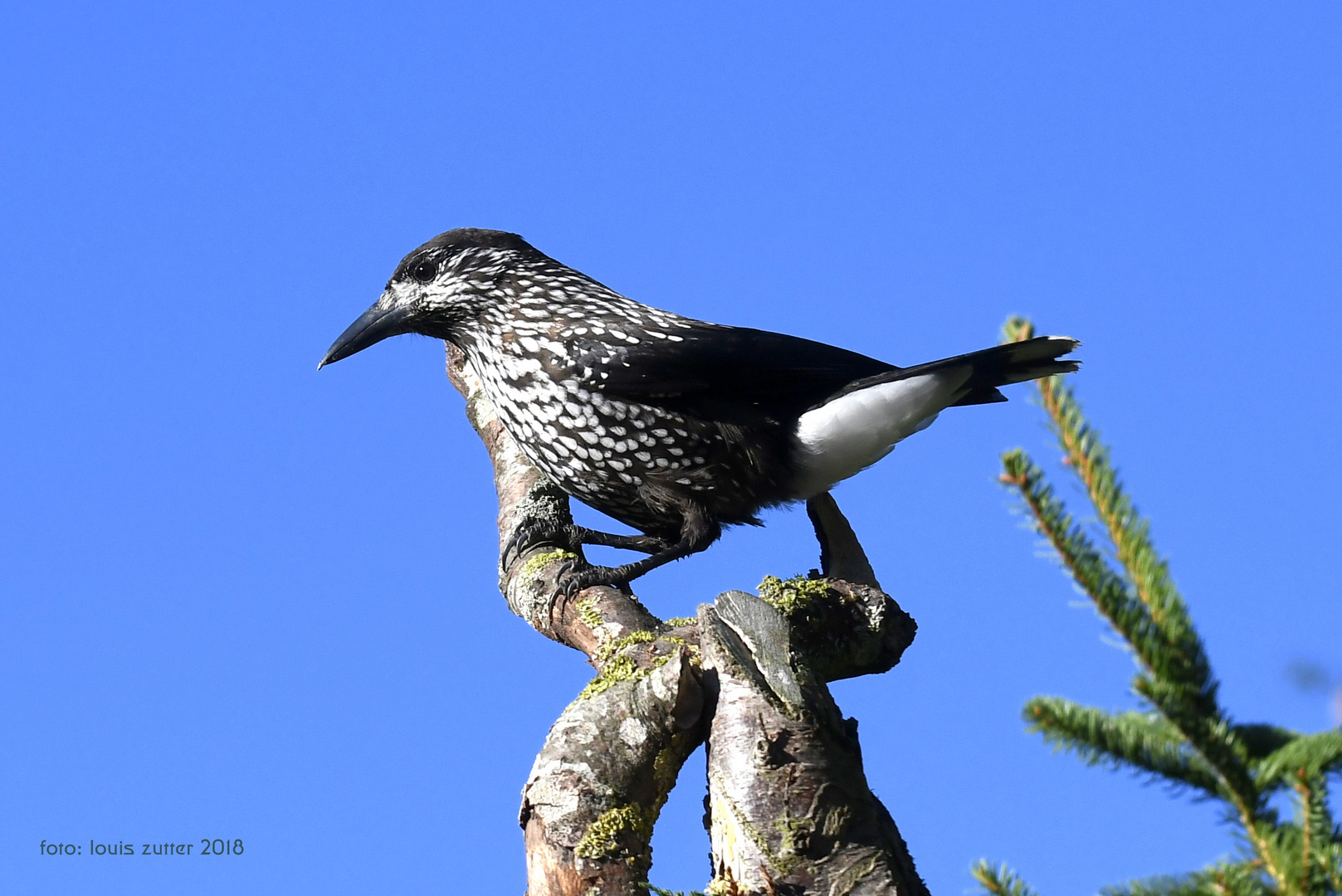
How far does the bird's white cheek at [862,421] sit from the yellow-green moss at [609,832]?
176 centimetres

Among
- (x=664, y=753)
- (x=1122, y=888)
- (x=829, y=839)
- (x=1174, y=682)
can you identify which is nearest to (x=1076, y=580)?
(x=1174, y=682)

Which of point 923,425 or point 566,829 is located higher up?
point 923,425

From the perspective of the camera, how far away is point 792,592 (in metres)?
3.61

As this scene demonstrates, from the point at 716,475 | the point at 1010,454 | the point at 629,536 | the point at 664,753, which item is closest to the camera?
the point at 1010,454

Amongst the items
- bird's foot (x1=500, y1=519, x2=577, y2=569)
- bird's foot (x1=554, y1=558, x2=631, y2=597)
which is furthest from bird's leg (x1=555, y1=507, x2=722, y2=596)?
bird's foot (x1=500, y1=519, x2=577, y2=569)

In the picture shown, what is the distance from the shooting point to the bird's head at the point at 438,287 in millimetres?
4641

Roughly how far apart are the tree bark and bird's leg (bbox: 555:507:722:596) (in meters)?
0.49

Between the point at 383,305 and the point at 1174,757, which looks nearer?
the point at 1174,757

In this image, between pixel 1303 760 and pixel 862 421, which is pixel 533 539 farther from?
pixel 1303 760

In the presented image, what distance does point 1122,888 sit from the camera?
2.37 meters

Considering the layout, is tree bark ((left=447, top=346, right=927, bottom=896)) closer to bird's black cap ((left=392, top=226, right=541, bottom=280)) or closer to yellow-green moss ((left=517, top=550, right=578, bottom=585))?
yellow-green moss ((left=517, top=550, right=578, bottom=585))

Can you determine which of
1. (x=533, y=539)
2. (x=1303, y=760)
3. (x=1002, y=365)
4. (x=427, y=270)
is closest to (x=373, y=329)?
(x=427, y=270)

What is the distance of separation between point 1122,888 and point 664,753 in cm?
109

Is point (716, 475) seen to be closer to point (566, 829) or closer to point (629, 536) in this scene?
point (629, 536)
